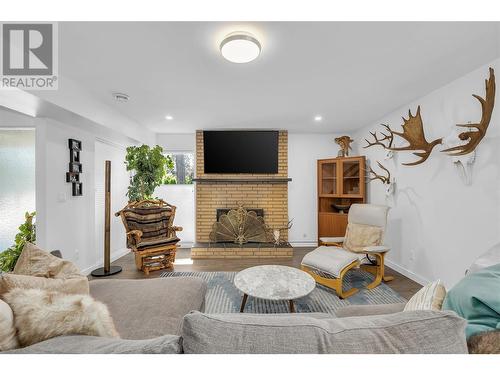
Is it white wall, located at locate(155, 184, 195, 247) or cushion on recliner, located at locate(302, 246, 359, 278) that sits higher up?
white wall, located at locate(155, 184, 195, 247)

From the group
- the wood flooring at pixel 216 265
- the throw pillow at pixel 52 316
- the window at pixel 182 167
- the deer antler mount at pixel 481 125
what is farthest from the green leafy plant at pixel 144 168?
the deer antler mount at pixel 481 125

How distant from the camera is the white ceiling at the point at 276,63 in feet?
5.05

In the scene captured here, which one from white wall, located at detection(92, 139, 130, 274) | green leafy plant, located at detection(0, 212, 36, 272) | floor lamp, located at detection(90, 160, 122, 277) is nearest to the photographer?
green leafy plant, located at detection(0, 212, 36, 272)

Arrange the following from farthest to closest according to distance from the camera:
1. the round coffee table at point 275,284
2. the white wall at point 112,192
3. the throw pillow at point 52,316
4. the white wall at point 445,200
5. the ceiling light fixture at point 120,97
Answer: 1. the white wall at point 112,192
2. the ceiling light fixture at point 120,97
3. the white wall at point 445,200
4. the round coffee table at point 275,284
5. the throw pillow at point 52,316

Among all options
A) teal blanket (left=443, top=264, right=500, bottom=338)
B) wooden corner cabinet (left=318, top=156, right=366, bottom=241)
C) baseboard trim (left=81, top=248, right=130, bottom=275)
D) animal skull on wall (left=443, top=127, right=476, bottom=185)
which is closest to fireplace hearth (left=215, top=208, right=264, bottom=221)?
wooden corner cabinet (left=318, top=156, right=366, bottom=241)

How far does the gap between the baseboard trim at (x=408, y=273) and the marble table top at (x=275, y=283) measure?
174 centimetres

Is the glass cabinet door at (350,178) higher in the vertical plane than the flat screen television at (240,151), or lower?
lower

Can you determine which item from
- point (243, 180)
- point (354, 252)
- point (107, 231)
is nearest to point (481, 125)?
point (354, 252)

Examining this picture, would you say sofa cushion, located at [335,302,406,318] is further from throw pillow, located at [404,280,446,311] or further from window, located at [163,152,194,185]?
window, located at [163,152,194,185]

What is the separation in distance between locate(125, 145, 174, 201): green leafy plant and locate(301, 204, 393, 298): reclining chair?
2.72 m

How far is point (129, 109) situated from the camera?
124 inches

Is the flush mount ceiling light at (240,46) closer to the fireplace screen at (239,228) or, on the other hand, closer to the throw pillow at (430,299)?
the throw pillow at (430,299)

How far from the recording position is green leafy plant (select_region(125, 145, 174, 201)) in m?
3.50
